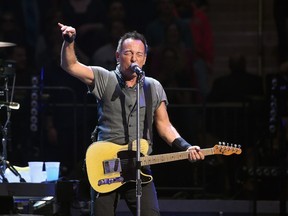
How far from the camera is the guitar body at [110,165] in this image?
246 inches

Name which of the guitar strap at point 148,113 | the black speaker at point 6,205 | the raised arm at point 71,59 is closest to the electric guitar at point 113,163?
the guitar strap at point 148,113

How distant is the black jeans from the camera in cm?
617

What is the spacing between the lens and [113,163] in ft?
20.6

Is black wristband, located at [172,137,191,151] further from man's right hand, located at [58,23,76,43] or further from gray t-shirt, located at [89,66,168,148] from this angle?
man's right hand, located at [58,23,76,43]

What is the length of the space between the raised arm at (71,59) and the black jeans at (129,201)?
940mm

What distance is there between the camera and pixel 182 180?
10.6 m

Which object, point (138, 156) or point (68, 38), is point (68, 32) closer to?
point (68, 38)

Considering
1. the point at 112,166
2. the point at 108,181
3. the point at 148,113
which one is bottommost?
the point at 108,181

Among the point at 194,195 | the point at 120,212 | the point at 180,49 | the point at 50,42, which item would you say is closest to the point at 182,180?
the point at 194,195

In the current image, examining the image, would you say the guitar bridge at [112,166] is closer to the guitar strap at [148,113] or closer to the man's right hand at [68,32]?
the guitar strap at [148,113]

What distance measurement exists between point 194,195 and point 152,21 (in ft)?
10.7

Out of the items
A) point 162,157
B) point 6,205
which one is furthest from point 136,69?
point 6,205

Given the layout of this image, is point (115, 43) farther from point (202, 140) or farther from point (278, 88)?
point (278, 88)

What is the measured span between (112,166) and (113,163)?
0.03m
